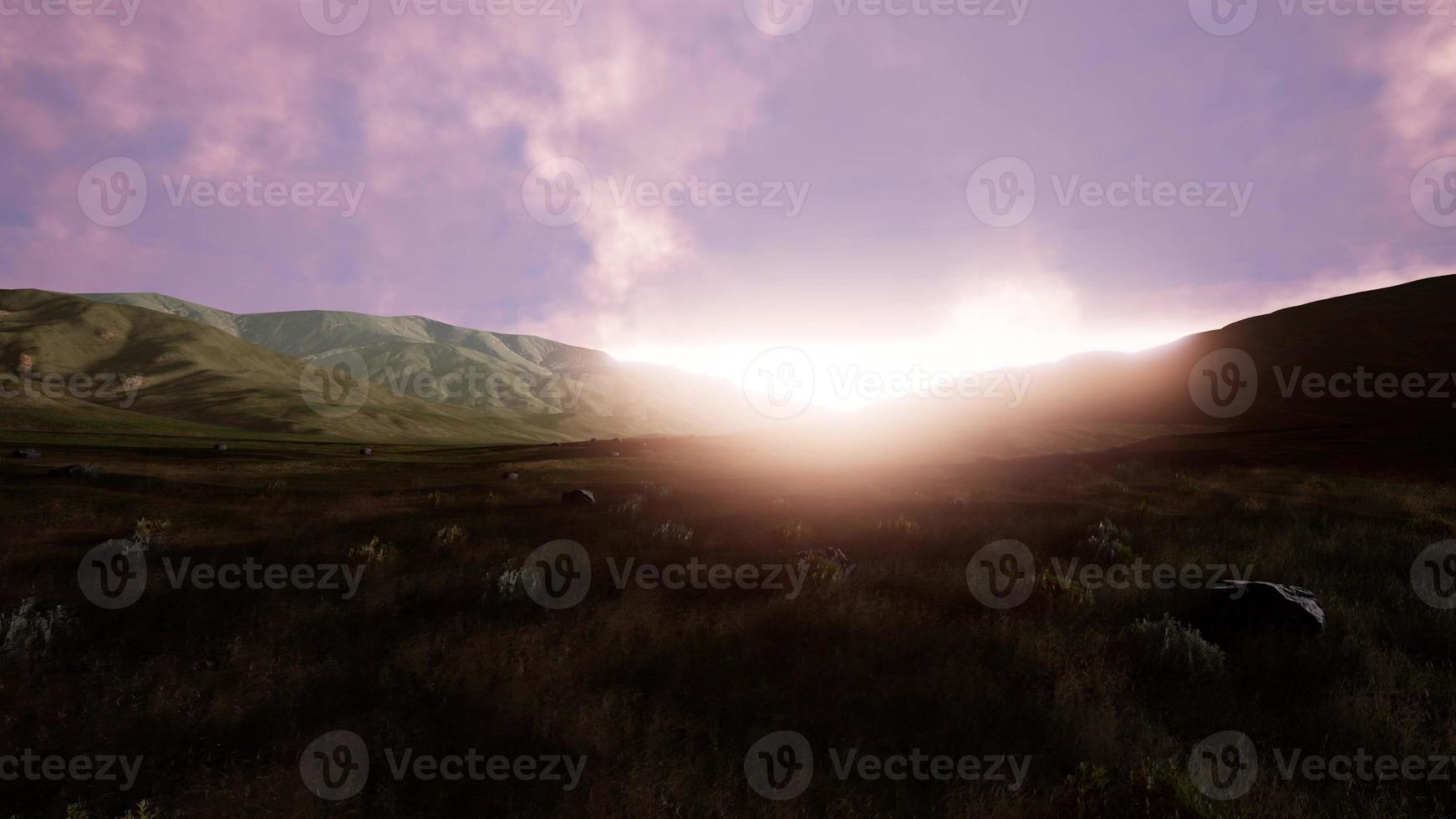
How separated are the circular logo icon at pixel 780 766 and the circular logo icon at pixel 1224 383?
107523 mm

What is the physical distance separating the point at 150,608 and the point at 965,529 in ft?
62.6

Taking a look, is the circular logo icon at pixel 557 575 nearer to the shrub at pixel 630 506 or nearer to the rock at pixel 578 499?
the shrub at pixel 630 506

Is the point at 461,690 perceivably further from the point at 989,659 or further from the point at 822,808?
the point at 989,659

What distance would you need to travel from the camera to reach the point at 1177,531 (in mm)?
16125

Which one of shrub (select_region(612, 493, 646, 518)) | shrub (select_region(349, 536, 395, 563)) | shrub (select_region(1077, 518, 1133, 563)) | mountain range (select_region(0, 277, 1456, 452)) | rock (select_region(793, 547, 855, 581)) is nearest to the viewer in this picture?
rock (select_region(793, 547, 855, 581))

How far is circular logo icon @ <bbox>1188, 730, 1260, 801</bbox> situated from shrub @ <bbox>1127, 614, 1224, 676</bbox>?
142cm

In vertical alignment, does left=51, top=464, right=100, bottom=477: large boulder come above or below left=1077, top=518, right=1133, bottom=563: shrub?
below

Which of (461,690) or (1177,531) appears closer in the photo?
(461,690)

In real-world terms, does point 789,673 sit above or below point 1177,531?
below

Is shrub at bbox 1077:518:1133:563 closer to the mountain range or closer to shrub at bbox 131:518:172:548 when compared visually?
shrub at bbox 131:518:172:548

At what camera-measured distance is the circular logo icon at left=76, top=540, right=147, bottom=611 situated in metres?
10.9

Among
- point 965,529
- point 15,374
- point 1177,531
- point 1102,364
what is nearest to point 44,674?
point 965,529

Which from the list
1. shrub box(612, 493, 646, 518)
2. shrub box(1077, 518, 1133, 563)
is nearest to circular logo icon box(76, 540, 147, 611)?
shrub box(612, 493, 646, 518)

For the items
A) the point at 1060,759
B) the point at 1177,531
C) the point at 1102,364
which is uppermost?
the point at 1102,364
